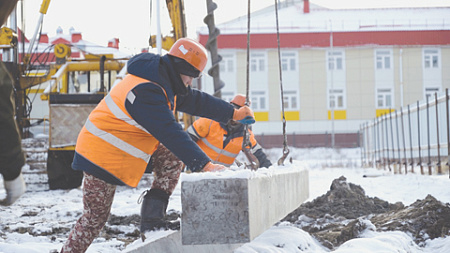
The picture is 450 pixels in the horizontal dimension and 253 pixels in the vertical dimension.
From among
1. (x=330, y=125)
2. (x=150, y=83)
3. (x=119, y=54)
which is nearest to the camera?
(x=150, y=83)

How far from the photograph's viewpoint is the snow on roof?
3162cm

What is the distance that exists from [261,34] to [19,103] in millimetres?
22159

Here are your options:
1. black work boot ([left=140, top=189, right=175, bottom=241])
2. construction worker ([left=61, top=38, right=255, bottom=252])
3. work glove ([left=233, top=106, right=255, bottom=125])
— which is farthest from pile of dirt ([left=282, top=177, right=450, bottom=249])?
construction worker ([left=61, top=38, right=255, bottom=252])

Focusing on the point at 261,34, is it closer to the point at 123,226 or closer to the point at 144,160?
the point at 123,226

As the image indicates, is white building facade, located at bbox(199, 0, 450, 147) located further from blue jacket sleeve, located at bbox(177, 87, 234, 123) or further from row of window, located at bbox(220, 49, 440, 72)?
blue jacket sleeve, located at bbox(177, 87, 234, 123)

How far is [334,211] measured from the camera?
23.5 ft

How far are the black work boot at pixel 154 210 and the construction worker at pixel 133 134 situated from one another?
1.05 ft

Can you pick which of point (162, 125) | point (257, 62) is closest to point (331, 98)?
point (257, 62)

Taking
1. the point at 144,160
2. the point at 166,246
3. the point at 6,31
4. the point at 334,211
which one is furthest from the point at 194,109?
the point at 6,31

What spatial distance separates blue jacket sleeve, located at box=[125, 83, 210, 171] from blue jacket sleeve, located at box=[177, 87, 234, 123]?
32.5 inches

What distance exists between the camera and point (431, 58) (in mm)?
34562

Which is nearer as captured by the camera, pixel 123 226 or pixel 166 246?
pixel 166 246

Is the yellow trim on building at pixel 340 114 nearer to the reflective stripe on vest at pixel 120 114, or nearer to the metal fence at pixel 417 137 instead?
the metal fence at pixel 417 137

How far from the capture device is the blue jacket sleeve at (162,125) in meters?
3.55
